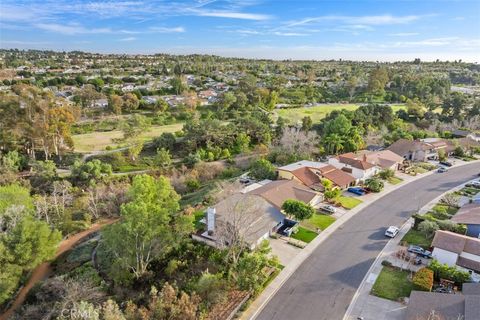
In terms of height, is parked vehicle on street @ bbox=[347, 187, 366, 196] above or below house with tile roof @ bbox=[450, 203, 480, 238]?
below

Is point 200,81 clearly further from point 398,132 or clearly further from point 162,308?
point 162,308

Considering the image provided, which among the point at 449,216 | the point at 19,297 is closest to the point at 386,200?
the point at 449,216

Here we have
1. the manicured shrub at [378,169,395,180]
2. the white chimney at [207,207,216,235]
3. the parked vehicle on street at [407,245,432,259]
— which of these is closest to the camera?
the parked vehicle on street at [407,245,432,259]

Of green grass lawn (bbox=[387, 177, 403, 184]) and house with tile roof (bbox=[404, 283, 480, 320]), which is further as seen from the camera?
green grass lawn (bbox=[387, 177, 403, 184])

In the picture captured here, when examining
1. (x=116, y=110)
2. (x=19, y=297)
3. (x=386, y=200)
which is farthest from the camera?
(x=116, y=110)

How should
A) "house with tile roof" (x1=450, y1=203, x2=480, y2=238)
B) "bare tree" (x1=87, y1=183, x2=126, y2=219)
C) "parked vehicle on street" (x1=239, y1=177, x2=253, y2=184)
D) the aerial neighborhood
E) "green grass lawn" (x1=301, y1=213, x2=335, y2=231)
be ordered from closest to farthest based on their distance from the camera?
the aerial neighborhood, "house with tile roof" (x1=450, y1=203, x2=480, y2=238), "green grass lawn" (x1=301, y1=213, x2=335, y2=231), "bare tree" (x1=87, y1=183, x2=126, y2=219), "parked vehicle on street" (x1=239, y1=177, x2=253, y2=184)

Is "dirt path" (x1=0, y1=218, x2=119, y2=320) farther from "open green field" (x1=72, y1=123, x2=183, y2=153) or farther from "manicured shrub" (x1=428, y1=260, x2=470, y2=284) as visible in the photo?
"manicured shrub" (x1=428, y1=260, x2=470, y2=284)

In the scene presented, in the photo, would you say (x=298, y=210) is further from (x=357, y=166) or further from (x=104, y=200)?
(x=104, y=200)

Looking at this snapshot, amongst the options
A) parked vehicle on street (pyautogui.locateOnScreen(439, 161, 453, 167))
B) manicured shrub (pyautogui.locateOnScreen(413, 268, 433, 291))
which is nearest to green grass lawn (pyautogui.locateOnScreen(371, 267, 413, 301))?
manicured shrub (pyautogui.locateOnScreen(413, 268, 433, 291))
